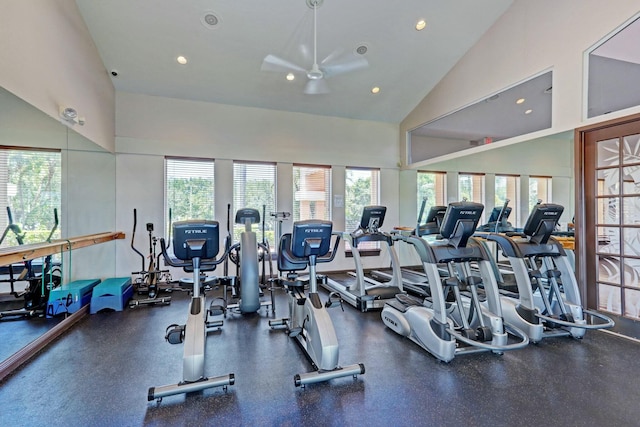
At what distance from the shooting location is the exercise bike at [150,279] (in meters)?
4.53

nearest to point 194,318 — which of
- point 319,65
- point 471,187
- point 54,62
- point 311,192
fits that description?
point 319,65

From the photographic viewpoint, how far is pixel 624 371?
2.54 metres

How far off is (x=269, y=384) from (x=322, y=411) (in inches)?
21.2

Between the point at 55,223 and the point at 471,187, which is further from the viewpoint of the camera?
the point at 471,187

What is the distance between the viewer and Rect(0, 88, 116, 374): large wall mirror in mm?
3070

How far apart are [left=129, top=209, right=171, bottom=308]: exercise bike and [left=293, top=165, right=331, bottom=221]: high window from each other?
2725 mm

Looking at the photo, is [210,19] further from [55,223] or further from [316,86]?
[55,223]

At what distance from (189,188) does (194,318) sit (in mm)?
3841

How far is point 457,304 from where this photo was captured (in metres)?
3.04

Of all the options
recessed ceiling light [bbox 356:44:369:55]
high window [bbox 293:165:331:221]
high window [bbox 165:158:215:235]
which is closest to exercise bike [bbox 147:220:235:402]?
high window [bbox 165:158:215:235]

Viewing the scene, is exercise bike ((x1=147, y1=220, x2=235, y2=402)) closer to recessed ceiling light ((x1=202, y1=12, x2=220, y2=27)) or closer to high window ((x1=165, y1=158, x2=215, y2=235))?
recessed ceiling light ((x1=202, y1=12, x2=220, y2=27))

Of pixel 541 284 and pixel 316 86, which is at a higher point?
pixel 316 86

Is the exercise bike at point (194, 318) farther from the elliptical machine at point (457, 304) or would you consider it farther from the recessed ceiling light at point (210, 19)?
the recessed ceiling light at point (210, 19)

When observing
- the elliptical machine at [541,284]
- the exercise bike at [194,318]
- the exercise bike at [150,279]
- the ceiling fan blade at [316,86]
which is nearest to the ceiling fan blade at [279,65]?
the ceiling fan blade at [316,86]
